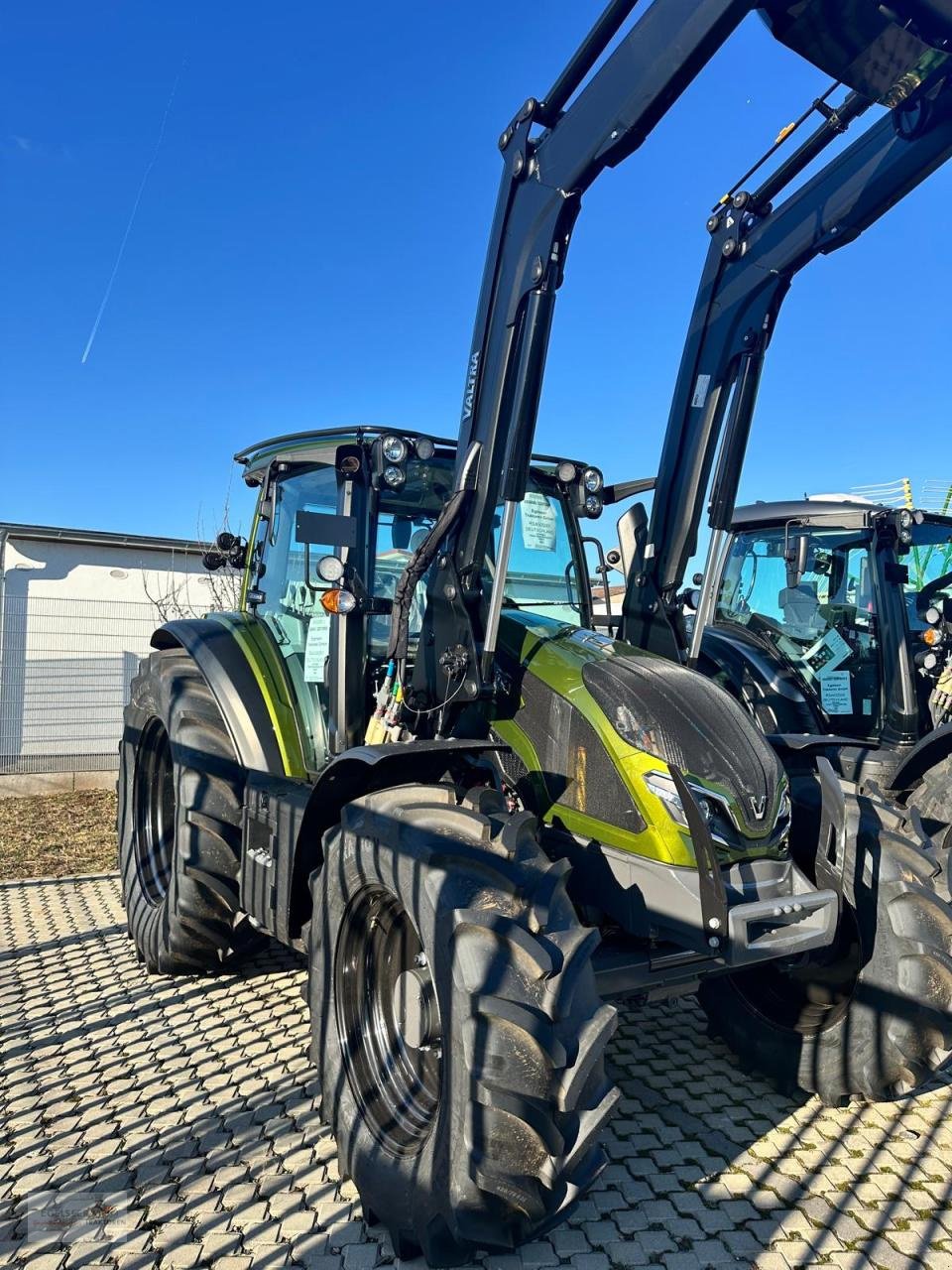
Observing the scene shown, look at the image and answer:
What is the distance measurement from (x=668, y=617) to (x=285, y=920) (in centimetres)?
224

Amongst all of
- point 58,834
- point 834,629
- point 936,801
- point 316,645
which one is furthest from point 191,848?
point 58,834

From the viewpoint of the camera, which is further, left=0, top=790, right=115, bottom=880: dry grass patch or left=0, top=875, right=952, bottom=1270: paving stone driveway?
left=0, top=790, right=115, bottom=880: dry grass patch

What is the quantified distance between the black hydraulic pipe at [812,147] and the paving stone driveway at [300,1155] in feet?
12.0

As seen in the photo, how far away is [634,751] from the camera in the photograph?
119 inches

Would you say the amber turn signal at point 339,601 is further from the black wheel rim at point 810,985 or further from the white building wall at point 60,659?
the white building wall at point 60,659

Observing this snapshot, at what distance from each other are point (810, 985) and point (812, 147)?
11.7 feet

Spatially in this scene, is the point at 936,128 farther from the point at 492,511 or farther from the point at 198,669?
the point at 198,669

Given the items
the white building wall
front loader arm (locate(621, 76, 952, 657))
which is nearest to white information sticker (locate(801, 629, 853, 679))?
front loader arm (locate(621, 76, 952, 657))

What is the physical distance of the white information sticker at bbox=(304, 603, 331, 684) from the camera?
3.91 metres

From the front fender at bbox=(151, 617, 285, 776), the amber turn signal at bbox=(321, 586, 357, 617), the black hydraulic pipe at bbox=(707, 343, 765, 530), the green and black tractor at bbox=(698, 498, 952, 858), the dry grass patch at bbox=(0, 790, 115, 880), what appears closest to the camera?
the amber turn signal at bbox=(321, 586, 357, 617)

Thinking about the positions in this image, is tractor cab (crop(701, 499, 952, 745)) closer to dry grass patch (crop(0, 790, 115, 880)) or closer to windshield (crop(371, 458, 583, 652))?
windshield (crop(371, 458, 583, 652))

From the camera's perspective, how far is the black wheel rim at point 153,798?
522cm

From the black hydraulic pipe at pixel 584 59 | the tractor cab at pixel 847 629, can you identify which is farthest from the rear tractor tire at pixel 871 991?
the black hydraulic pipe at pixel 584 59

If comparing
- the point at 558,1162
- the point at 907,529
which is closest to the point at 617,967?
the point at 558,1162
